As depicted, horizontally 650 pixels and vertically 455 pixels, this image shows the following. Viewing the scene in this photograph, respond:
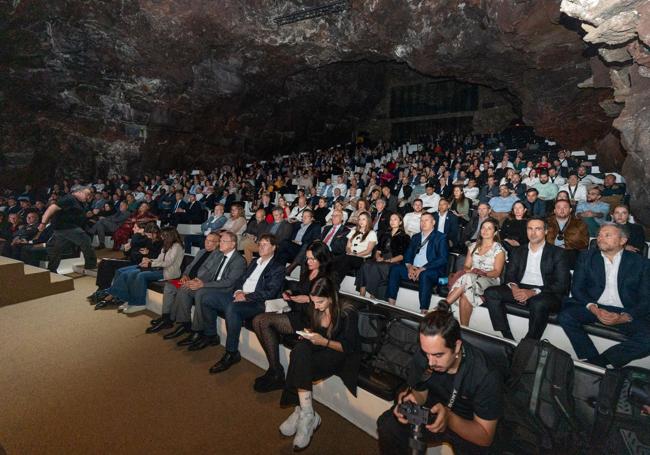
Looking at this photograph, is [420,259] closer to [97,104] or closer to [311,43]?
[311,43]

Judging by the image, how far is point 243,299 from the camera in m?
3.08

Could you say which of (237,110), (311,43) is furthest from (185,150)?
(311,43)

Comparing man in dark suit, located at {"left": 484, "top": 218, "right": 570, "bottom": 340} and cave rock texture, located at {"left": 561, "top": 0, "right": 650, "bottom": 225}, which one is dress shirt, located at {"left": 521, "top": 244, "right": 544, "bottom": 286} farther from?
cave rock texture, located at {"left": 561, "top": 0, "right": 650, "bottom": 225}

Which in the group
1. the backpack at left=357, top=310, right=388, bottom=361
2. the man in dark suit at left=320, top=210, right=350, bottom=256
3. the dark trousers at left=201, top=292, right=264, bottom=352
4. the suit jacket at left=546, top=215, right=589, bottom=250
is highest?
the suit jacket at left=546, top=215, right=589, bottom=250

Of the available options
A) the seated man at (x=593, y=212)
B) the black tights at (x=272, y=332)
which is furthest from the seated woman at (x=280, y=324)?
→ the seated man at (x=593, y=212)

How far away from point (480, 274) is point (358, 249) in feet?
4.94

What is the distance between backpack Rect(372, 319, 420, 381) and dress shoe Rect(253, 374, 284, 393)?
78 centimetres

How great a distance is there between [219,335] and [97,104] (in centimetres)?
1156

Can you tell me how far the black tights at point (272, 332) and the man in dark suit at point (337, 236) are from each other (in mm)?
1918

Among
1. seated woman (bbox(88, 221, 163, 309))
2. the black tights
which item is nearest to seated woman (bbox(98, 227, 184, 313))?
seated woman (bbox(88, 221, 163, 309))

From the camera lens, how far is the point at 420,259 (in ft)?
11.8

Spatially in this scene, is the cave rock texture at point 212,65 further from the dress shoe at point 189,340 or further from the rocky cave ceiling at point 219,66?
the dress shoe at point 189,340

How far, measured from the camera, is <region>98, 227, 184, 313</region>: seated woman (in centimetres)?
412

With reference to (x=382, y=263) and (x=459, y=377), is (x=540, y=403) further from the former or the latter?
(x=382, y=263)
